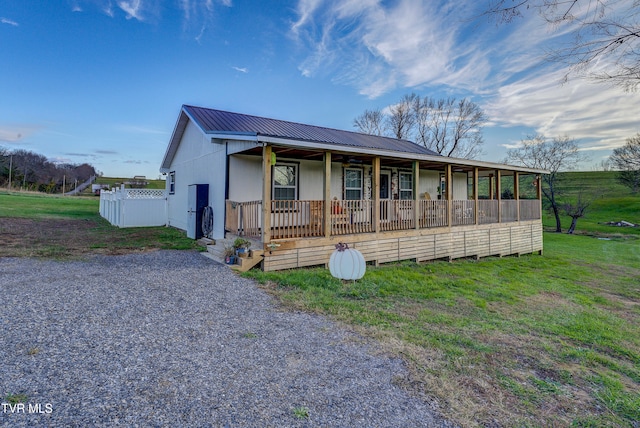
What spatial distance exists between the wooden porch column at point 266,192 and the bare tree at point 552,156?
24.8 meters

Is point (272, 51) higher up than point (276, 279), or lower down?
higher up

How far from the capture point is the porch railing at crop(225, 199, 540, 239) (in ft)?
25.0

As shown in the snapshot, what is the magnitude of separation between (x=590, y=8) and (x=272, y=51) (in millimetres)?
12938

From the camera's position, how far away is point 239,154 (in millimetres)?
8891

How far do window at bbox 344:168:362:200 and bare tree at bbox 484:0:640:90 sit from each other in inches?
313

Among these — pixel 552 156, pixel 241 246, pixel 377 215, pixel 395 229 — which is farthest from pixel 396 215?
pixel 552 156

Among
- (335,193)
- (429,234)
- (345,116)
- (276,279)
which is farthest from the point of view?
(345,116)

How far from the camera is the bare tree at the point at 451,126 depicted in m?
27.7

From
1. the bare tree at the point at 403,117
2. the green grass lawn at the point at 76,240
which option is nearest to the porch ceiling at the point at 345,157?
the green grass lawn at the point at 76,240

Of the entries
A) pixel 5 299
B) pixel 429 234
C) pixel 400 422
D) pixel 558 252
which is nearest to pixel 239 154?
pixel 5 299

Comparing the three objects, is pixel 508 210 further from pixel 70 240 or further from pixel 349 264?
pixel 70 240

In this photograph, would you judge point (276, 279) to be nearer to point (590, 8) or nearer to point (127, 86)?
point (590, 8)

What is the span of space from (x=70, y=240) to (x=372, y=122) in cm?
2582

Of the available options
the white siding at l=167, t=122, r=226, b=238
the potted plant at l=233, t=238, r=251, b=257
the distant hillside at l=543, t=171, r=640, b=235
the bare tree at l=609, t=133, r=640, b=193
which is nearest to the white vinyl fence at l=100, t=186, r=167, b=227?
the white siding at l=167, t=122, r=226, b=238
